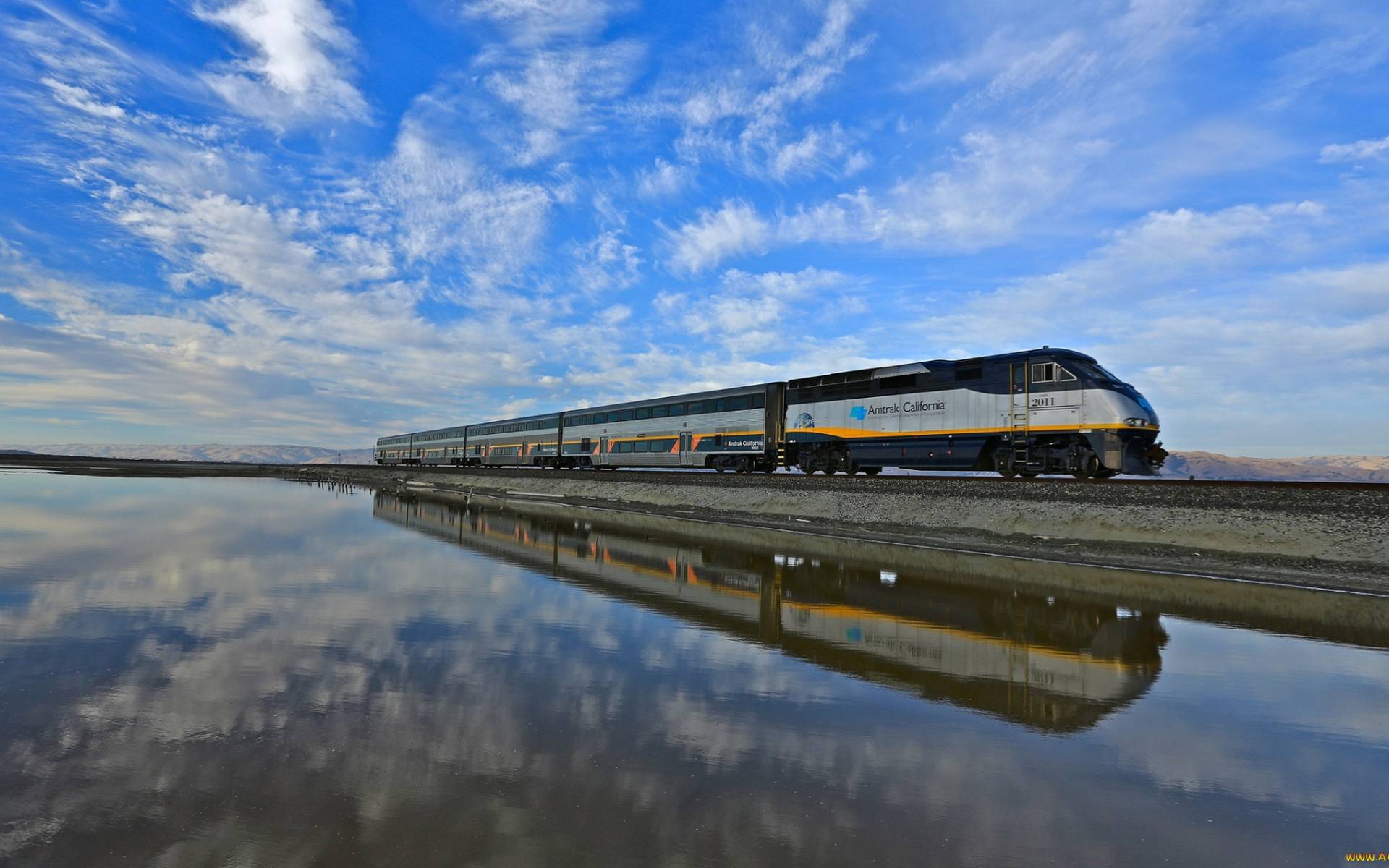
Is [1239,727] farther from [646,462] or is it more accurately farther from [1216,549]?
[646,462]

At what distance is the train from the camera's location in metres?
23.4

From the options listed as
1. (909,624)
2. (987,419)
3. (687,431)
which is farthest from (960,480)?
(687,431)

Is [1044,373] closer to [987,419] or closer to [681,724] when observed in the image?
Answer: [987,419]

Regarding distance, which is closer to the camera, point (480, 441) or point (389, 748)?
point (389, 748)

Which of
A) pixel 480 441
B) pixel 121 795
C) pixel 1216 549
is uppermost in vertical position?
pixel 480 441

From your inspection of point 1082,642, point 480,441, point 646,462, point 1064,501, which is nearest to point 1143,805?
point 1082,642

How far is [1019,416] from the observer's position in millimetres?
25516

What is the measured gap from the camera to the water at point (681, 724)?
509 centimetres

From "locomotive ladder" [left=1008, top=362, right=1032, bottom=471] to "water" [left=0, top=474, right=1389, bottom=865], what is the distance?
9922 millimetres

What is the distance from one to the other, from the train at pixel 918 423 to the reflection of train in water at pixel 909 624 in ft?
33.9

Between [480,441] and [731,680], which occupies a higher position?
[480,441]

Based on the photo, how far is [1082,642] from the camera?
36.9 feet

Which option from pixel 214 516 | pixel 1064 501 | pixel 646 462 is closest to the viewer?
pixel 1064 501

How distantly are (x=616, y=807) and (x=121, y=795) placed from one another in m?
4.09
